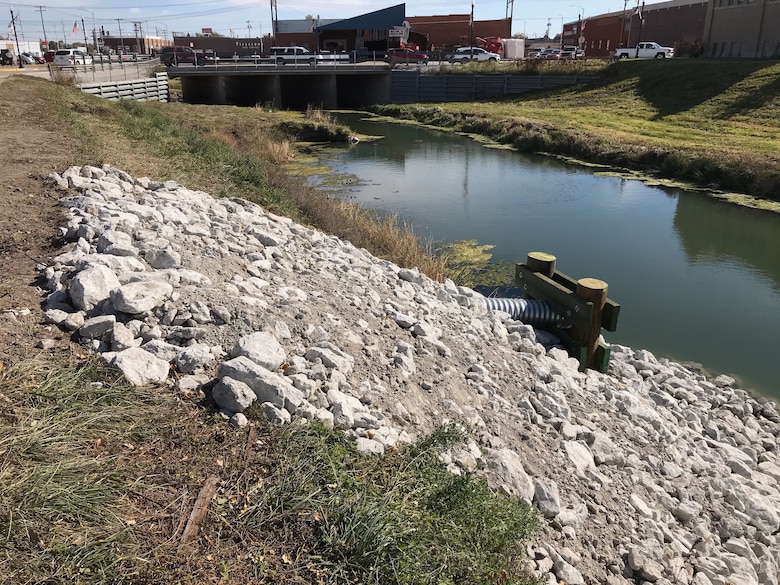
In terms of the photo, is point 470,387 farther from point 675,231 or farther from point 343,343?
point 675,231

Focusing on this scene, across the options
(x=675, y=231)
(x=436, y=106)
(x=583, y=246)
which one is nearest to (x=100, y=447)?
(x=583, y=246)

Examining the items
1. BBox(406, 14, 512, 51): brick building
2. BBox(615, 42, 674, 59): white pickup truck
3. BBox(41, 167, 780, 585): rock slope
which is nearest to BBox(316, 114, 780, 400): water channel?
BBox(41, 167, 780, 585): rock slope

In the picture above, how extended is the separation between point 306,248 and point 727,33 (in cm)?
5029

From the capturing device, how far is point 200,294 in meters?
5.72

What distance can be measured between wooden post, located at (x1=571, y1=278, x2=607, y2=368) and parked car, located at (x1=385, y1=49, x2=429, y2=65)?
48867 mm

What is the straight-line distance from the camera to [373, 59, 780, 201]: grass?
78.0 feet

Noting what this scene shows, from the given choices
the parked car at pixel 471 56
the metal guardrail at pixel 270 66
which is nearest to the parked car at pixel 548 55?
the parked car at pixel 471 56

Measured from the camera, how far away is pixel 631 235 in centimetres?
1766

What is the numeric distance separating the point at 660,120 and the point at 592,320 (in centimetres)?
2886

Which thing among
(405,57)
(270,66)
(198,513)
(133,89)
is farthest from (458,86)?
(198,513)

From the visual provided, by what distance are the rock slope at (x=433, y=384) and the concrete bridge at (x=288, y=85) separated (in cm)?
4043

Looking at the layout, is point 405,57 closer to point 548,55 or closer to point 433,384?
point 548,55

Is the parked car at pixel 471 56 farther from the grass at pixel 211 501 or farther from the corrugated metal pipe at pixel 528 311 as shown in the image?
the grass at pixel 211 501

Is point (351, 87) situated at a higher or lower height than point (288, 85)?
lower
